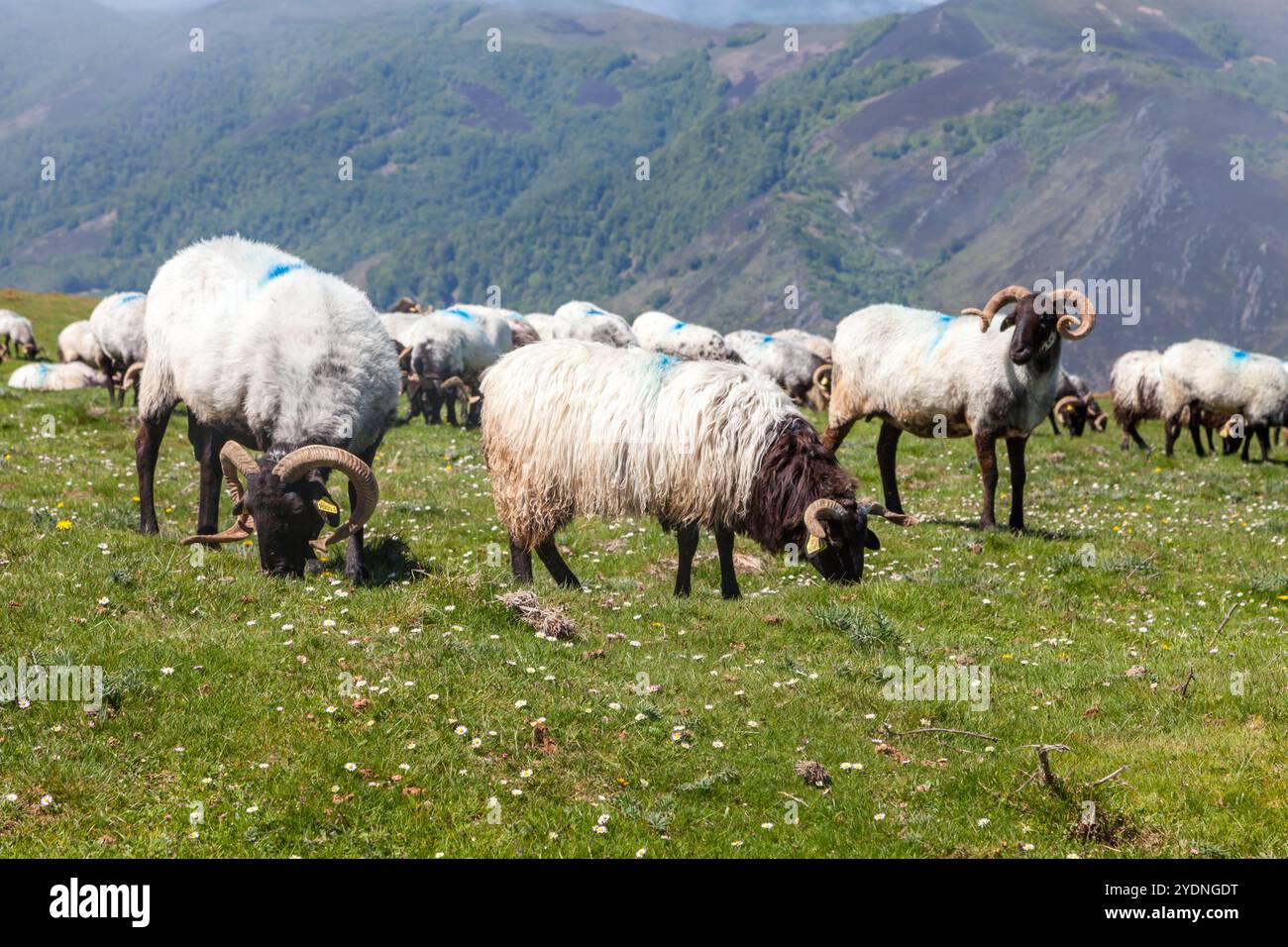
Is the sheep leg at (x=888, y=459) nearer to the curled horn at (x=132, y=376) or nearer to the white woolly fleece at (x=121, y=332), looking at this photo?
the curled horn at (x=132, y=376)

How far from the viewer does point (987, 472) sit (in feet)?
63.3

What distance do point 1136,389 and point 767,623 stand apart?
2622cm

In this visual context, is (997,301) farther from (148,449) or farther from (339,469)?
(148,449)

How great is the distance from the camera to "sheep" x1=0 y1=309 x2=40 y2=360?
58375 mm

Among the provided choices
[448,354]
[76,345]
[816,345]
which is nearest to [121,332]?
[448,354]

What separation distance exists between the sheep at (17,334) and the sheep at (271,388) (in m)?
48.2

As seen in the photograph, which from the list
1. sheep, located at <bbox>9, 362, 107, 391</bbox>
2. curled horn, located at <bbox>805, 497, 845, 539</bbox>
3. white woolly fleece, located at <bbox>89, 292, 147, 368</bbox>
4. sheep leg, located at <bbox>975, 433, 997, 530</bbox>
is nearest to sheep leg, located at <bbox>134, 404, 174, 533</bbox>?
curled horn, located at <bbox>805, 497, 845, 539</bbox>

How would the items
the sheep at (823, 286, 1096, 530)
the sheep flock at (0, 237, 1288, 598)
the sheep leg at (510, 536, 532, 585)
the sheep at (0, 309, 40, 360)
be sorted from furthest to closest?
the sheep at (0, 309, 40, 360) < the sheep at (823, 286, 1096, 530) < the sheep leg at (510, 536, 532, 585) < the sheep flock at (0, 237, 1288, 598)

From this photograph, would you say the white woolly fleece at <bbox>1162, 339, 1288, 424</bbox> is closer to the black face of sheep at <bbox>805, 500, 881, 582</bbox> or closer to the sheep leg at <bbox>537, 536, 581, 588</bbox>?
the black face of sheep at <bbox>805, 500, 881, 582</bbox>

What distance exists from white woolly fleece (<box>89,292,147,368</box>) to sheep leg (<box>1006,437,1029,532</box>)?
25170 millimetres

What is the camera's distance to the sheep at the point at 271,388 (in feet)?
43.1

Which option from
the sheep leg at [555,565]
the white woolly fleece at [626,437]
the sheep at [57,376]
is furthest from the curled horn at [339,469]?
the sheep at [57,376]

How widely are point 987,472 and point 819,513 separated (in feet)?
22.5
